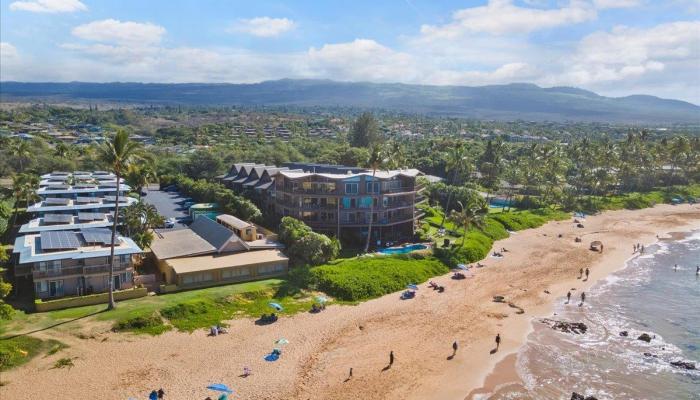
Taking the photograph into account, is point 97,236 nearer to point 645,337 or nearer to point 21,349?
point 21,349

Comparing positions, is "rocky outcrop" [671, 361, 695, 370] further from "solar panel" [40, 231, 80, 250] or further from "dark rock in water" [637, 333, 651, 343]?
"solar panel" [40, 231, 80, 250]

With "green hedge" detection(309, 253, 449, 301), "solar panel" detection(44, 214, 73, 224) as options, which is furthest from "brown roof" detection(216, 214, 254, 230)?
"solar panel" detection(44, 214, 73, 224)

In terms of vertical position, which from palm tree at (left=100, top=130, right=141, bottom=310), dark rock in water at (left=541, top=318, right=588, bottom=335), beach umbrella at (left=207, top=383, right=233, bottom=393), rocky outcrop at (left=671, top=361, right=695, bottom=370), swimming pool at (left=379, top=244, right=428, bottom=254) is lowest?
rocky outcrop at (left=671, top=361, right=695, bottom=370)

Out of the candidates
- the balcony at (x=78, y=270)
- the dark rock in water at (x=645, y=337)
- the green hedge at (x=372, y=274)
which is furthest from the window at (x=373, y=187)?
the dark rock in water at (x=645, y=337)

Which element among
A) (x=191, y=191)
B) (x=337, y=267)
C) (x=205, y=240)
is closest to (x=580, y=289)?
(x=337, y=267)

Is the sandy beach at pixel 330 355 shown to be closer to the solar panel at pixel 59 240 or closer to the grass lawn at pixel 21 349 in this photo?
the grass lawn at pixel 21 349

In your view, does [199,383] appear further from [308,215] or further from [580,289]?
[580,289]
